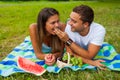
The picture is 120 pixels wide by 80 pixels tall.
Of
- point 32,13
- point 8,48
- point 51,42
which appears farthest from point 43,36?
point 32,13

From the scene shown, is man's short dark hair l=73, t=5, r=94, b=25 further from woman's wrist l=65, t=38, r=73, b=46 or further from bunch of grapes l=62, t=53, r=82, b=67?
bunch of grapes l=62, t=53, r=82, b=67

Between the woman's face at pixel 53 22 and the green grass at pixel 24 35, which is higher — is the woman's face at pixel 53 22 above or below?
above

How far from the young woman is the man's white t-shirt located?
256mm

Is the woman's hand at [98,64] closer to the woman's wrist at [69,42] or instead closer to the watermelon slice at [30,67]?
the woman's wrist at [69,42]

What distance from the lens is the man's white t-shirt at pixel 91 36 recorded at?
5.64 m

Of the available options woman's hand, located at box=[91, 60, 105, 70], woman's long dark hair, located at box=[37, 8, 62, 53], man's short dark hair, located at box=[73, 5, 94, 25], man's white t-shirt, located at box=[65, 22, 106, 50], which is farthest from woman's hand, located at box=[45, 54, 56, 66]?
man's short dark hair, located at box=[73, 5, 94, 25]

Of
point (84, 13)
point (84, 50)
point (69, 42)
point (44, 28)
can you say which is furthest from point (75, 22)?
point (44, 28)

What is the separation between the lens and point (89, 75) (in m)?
5.25

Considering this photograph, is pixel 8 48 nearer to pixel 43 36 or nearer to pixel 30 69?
pixel 43 36

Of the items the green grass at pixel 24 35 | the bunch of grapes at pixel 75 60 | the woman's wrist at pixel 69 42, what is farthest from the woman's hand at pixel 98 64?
the woman's wrist at pixel 69 42

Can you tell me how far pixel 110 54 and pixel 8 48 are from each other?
262cm

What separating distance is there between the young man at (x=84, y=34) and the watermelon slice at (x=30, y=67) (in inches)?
26.4

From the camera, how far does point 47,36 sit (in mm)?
6160

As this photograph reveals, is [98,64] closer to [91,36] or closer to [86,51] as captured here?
[86,51]
